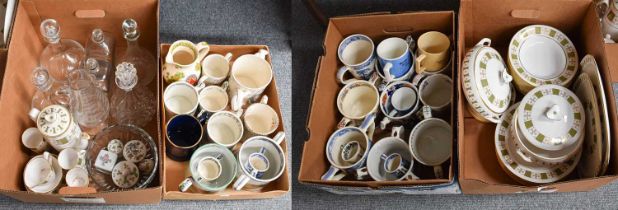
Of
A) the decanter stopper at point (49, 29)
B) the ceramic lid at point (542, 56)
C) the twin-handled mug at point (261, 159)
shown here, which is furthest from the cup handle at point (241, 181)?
the ceramic lid at point (542, 56)

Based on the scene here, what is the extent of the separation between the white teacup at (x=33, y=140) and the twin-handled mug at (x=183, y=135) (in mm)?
238

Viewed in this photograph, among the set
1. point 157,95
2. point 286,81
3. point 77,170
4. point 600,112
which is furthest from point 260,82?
point 600,112

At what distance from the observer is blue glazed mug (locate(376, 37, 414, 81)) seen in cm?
129

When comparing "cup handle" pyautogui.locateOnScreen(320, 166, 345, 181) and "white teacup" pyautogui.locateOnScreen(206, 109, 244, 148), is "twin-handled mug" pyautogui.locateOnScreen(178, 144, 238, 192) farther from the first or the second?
"cup handle" pyautogui.locateOnScreen(320, 166, 345, 181)

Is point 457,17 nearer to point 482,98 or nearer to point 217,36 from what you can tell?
point 482,98

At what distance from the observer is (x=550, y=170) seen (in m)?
1.20

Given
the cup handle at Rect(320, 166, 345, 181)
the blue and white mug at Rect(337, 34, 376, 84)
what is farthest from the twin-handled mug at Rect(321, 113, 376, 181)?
the blue and white mug at Rect(337, 34, 376, 84)

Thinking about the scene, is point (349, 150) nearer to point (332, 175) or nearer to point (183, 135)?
point (332, 175)

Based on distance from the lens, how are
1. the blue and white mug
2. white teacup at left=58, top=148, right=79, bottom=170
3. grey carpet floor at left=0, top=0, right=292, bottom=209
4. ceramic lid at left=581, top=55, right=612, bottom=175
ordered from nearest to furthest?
ceramic lid at left=581, top=55, right=612, bottom=175 < white teacup at left=58, top=148, right=79, bottom=170 < the blue and white mug < grey carpet floor at left=0, top=0, right=292, bottom=209

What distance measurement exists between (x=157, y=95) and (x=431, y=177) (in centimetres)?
56

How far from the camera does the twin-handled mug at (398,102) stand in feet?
4.23

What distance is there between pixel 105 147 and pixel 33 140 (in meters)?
0.14

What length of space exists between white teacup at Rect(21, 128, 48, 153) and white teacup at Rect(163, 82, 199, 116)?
244 mm

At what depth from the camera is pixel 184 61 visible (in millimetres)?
1271
